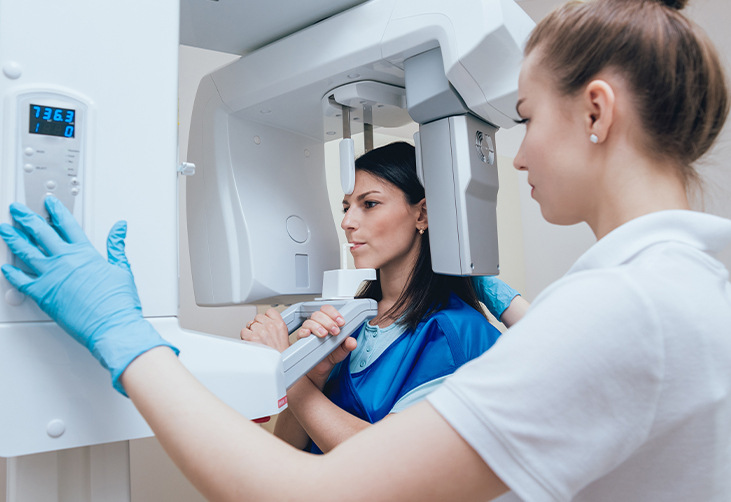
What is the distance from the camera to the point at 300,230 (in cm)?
129

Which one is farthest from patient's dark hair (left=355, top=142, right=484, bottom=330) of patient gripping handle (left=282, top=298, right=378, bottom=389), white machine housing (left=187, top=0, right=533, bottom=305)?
patient gripping handle (left=282, top=298, right=378, bottom=389)

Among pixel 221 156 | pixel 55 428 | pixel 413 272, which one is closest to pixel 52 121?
pixel 55 428

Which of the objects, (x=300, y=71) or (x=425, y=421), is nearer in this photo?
(x=425, y=421)

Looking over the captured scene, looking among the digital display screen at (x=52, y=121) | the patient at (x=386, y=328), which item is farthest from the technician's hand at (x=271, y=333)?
the digital display screen at (x=52, y=121)

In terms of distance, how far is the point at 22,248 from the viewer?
25.0 inches

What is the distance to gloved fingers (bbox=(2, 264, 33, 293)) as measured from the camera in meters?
0.63

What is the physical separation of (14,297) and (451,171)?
74 centimetres

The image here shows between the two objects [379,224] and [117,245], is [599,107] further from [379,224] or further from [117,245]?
[379,224]

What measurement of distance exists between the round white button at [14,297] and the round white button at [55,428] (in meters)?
0.15

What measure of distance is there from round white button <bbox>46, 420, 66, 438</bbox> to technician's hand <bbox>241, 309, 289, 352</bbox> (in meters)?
0.50

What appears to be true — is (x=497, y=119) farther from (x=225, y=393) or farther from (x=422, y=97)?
(x=225, y=393)

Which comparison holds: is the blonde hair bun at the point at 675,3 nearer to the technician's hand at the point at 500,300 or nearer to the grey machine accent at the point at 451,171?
the grey machine accent at the point at 451,171

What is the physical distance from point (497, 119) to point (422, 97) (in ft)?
0.52

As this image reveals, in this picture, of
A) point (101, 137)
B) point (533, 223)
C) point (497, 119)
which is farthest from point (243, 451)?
point (533, 223)
